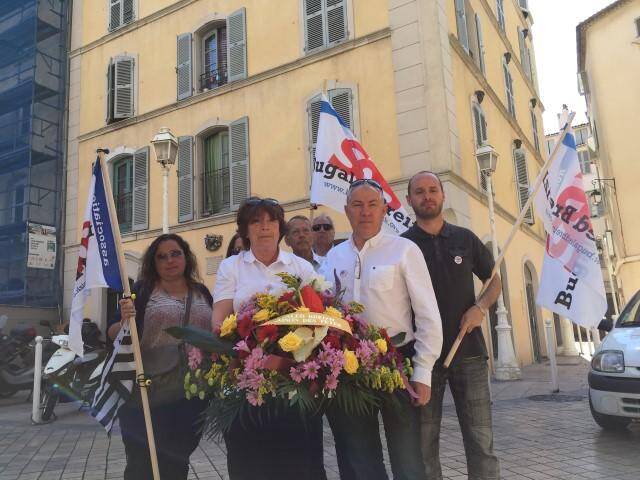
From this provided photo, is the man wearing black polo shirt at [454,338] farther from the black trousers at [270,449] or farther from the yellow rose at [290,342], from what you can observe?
the yellow rose at [290,342]

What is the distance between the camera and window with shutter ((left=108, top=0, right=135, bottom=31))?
14977 millimetres

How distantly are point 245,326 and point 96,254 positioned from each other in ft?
4.95

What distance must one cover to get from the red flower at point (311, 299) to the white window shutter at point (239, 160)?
10.2 meters

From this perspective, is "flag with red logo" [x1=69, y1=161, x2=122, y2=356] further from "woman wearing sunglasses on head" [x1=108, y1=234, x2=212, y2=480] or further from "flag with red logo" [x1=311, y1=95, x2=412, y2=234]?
"flag with red logo" [x1=311, y1=95, x2=412, y2=234]

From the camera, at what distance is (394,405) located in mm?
2270

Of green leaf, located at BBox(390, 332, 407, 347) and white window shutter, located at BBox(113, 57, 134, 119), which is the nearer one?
green leaf, located at BBox(390, 332, 407, 347)

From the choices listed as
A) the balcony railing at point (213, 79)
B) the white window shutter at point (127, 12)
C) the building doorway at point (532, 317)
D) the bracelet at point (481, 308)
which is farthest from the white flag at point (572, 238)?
the white window shutter at point (127, 12)

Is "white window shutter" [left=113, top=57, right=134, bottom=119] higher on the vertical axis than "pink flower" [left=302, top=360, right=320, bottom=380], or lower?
higher

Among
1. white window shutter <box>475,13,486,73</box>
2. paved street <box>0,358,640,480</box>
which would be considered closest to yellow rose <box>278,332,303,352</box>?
paved street <box>0,358,640,480</box>

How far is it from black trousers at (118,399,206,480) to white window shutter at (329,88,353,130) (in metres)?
8.90

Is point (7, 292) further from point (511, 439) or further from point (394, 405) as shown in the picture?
point (394, 405)

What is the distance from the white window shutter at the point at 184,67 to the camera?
13.5m

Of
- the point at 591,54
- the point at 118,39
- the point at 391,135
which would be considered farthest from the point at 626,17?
the point at 118,39

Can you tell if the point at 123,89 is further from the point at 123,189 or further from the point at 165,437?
the point at 165,437
